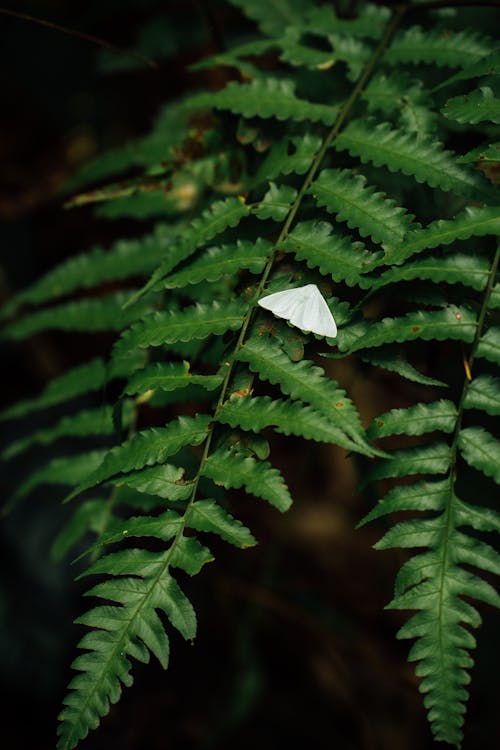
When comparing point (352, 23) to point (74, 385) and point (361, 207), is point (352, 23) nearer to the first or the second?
point (361, 207)

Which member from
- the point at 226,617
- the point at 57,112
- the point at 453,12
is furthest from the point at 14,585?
the point at 57,112

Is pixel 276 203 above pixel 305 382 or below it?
above

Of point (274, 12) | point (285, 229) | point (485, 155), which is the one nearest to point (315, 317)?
point (285, 229)

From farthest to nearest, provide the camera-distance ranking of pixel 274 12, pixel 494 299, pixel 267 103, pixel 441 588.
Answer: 1. pixel 274 12
2. pixel 267 103
3. pixel 494 299
4. pixel 441 588

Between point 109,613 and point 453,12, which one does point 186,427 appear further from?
point 453,12

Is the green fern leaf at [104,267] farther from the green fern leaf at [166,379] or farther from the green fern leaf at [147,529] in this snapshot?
the green fern leaf at [147,529]
